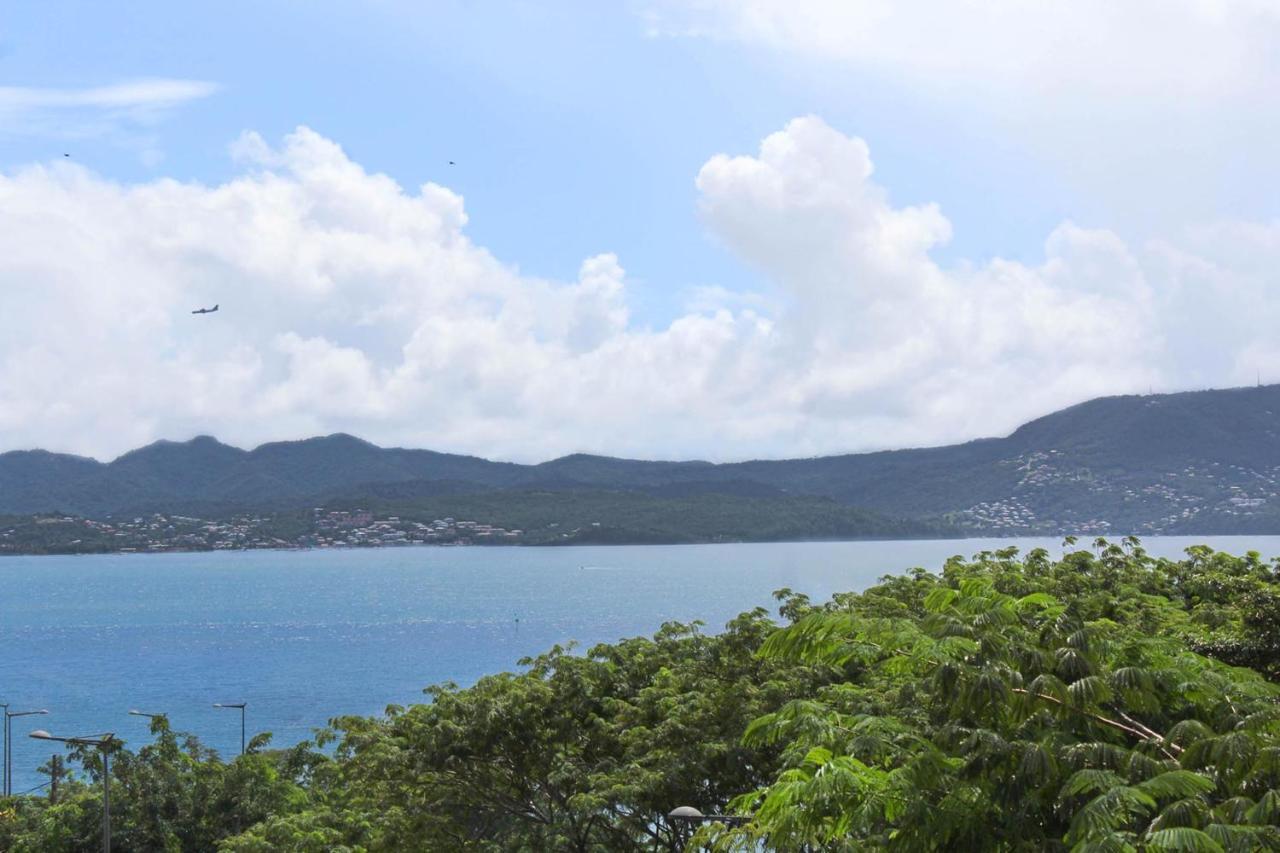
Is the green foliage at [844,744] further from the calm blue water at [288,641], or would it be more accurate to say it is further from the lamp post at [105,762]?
the calm blue water at [288,641]

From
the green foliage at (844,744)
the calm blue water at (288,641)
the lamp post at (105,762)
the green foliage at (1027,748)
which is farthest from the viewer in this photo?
the calm blue water at (288,641)

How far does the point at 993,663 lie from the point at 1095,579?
20.0 meters

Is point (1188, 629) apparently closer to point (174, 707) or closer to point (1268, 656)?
point (1268, 656)

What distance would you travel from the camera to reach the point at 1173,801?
9.97m

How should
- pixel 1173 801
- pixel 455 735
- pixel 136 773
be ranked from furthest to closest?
pixel 136 773 → pixel 455 735 → pixel 1173 801

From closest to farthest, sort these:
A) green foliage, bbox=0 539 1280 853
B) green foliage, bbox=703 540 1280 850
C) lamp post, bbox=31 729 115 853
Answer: green foliage, bbox=703 540 1280 850
green foliage, bbox=0 539 1280 853
lamp post, bbox=31 729 115 853

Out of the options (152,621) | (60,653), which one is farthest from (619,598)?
(60,653)

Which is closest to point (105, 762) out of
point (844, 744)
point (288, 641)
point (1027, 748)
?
point (844, 744)

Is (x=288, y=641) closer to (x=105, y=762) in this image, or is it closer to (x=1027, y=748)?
(x=105, y=762)

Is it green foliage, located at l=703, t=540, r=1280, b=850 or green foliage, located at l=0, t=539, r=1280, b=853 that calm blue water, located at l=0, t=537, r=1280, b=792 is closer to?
green foliage, located at l=0, t=539, r=1280, b=853

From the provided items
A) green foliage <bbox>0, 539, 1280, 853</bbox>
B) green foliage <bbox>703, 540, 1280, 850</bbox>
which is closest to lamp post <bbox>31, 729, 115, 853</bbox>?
green foliage <bbox>0, 539, 1280, 853</bbox>

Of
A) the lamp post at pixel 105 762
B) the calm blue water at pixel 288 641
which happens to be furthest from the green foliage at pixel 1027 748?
the calm blue water at pixel 288 641

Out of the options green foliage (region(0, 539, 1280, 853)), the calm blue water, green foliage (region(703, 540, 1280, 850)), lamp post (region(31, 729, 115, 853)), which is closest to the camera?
green foliage (region(703, 540, 1280, 850))

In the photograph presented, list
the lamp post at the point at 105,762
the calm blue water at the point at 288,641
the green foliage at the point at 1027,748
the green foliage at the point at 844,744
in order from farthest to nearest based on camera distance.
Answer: the calm blue water at the point at 288,641 → the lamp post at the point at 105,762 → the green foliage at the point at 844,744 → the green foliage at the point at 1027,748
